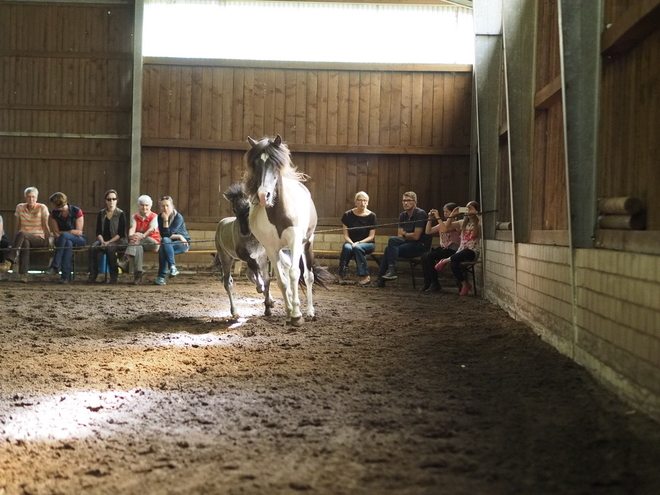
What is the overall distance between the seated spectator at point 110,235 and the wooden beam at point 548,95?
21.6ft

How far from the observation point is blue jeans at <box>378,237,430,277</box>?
1009cm

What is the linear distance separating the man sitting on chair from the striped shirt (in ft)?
16.8

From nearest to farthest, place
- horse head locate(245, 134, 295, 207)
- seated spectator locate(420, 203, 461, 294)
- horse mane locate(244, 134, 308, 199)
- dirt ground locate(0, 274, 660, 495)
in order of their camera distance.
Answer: dirt ground locate(0, 274, 660, 495)
horse head locate(245, 134, 295, 207)
horse mane locate(244, 134, 308, 199)
seated spectator locate(420, 203, 461, 294)

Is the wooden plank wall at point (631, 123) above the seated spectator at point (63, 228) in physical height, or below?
above

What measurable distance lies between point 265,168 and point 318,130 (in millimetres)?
6505

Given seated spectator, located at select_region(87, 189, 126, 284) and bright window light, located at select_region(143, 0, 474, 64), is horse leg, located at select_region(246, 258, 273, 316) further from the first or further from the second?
bright window light, located at select_region(143, 0, 474, 64)

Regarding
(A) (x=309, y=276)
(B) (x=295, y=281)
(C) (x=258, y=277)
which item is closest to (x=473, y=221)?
(A) (x=309, y=276)

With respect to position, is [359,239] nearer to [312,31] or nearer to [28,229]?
[312,31]

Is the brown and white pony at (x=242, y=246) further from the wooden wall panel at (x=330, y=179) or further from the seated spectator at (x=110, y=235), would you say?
the wooden wall panel at (x=330, y=179)

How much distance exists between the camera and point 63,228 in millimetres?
10555

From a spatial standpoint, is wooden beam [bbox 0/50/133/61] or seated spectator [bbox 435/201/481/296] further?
wooden beam [bbox 0/50/133/61]

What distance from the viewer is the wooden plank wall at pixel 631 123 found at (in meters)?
3.60

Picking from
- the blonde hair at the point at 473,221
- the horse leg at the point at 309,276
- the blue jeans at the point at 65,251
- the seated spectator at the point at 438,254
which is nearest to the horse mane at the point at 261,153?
the horse leg at the point at 309,276

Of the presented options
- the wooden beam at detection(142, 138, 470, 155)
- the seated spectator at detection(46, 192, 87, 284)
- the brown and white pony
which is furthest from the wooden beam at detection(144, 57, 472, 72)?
the brown and white pony
